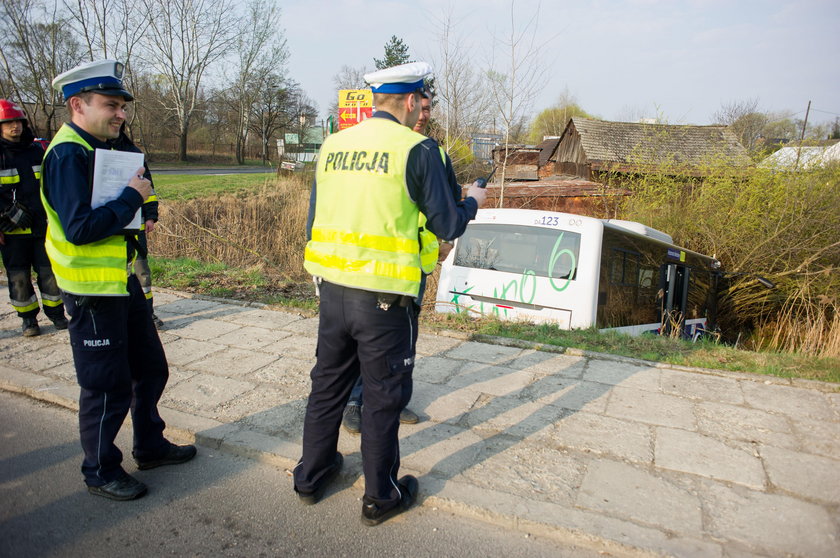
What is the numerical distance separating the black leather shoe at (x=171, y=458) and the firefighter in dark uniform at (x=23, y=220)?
3167 millimetres

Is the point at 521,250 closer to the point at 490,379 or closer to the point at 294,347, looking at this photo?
the point at 490,379

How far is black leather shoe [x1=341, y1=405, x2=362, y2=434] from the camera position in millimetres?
3420

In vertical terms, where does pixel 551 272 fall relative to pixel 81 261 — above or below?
below

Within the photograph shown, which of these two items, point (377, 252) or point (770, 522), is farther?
point (770, 522)

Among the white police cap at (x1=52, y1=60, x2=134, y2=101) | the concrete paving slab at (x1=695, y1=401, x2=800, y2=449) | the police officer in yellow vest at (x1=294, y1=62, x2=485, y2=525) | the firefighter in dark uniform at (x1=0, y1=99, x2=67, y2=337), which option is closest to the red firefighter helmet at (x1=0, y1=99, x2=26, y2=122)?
the firefighter in dark uniform at (x1=0, y1=99, x2=67, y2=337)

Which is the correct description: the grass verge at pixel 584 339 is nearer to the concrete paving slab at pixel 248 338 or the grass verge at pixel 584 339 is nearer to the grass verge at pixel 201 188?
the concrete paving slab at pixel 248 338

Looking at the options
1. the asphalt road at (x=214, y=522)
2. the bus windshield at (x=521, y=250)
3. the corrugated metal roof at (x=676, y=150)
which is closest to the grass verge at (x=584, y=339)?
the bus windshield at (x=521, y=250)

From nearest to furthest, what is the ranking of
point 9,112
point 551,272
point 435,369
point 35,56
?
point 435,369, point 9,112, point 551,272, point 35,56

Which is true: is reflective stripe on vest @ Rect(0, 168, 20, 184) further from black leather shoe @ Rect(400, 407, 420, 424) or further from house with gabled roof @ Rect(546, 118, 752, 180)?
house with gabled roof @ Rect(546, 118, 752, 180)

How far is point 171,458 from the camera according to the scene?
10.2 feet

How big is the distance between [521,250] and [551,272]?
427mm

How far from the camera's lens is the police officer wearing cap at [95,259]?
245cm

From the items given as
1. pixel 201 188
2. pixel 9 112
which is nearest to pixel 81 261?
pixel 9 112

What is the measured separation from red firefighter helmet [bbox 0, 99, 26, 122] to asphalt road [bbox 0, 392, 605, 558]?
3.24 metres
